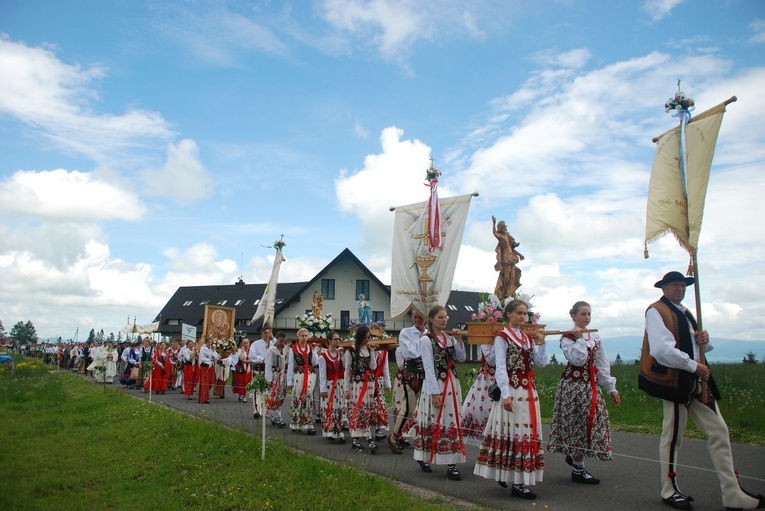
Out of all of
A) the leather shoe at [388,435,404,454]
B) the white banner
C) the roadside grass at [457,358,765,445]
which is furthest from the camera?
the white banner

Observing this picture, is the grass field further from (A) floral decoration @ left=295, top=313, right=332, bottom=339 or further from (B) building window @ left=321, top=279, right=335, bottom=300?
(B) building window @ left=321, top=279, right=335, bottom=300

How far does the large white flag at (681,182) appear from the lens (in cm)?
671

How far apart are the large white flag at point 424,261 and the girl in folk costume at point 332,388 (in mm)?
1849

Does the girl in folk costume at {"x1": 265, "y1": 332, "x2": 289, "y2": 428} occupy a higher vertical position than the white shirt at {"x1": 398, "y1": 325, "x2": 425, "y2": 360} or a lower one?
lower

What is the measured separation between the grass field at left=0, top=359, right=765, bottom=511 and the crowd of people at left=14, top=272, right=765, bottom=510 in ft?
3.53

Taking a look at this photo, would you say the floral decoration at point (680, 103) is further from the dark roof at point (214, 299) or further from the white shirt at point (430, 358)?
the dark roof at point (214, 299)

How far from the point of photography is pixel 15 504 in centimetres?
706

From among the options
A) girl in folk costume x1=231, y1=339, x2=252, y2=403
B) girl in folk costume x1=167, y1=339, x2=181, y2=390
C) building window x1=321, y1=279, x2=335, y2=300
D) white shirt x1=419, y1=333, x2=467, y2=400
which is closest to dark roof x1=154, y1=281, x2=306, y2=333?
building window x1=321, y1=279, x2=335, y2=300

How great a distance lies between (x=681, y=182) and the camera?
6.98 meters

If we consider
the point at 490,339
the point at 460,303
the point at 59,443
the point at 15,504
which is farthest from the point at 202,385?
the point at 460,303

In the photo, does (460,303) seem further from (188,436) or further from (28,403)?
(188,436)

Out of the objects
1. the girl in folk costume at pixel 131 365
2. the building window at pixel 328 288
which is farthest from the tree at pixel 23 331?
the girl in folk costume at pixel 131 365

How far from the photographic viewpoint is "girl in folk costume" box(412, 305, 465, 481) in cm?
775

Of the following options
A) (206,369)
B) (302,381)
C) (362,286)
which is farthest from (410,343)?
(362,286)
